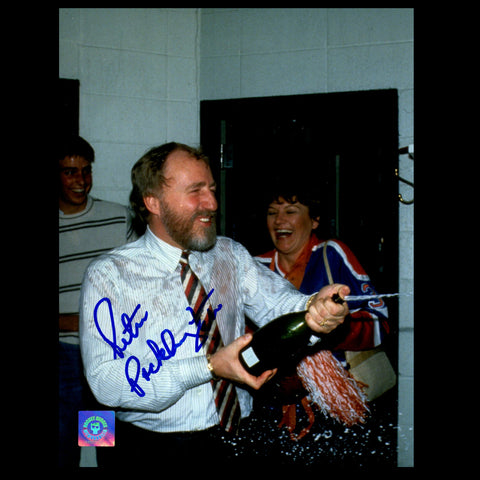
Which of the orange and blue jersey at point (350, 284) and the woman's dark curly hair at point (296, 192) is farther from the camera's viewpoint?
the woman's dark curly hair at point (296, 192)

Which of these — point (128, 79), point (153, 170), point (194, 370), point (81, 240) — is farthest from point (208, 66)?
point (194, 370)

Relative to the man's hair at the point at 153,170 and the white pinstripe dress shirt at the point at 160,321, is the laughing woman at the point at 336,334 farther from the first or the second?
the man's hair at the point at 153,170

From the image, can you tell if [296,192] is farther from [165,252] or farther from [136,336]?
[136,336]

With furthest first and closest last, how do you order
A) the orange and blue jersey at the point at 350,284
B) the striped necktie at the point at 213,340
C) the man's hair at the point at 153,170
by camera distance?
the orange and blue jersey at the point at 350,284 → the man's hair at the point at 153,170 → the striped necktie at the point at 213,340

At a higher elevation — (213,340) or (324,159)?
(324,159)

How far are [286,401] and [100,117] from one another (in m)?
1.73

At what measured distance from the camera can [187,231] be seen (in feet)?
4.94

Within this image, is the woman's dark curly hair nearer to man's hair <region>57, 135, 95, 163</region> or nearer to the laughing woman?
the laughing woman

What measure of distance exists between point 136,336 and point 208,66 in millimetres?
1835

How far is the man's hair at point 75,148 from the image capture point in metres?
2.34

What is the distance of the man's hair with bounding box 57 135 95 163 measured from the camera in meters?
2.34

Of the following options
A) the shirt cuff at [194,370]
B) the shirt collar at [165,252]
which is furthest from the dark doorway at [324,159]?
the shirt cuff at [194,370]
